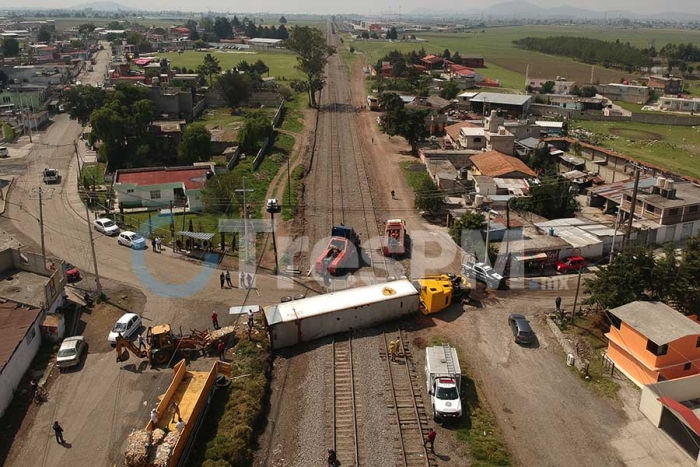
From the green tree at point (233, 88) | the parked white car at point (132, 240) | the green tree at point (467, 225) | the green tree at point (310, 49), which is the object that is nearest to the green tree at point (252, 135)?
the green tree at point (233, 88)

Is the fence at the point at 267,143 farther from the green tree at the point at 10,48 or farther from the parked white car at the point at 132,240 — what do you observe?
the green tree at the point at 10,48

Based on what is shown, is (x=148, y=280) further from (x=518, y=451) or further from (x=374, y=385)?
(x=518, y=451)

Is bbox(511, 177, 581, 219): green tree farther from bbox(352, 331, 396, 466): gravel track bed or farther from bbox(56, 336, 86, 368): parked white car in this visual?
bbox(56, 336, 86, 368): parked white car

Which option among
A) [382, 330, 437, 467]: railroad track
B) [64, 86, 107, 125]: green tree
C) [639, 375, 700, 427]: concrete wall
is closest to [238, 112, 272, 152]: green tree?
[64, 86, 107, 125]: green tree

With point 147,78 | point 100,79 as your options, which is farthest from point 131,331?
point 100,79

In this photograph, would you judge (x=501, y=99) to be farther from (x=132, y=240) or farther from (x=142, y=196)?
(x=132, y=240)

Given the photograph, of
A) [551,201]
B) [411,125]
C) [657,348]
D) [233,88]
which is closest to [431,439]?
[657,348]
